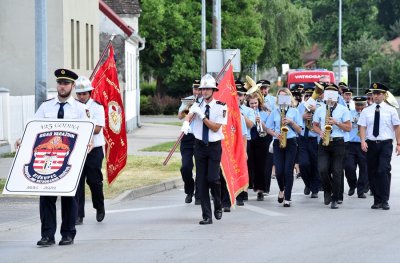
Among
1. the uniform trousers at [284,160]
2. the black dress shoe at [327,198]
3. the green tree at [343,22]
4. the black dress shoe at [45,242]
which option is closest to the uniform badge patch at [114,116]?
the uniform trousers at [284,160]

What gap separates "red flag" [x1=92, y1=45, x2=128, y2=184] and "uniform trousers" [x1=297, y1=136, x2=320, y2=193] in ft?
10.9

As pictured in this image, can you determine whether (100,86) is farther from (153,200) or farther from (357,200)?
(357,200)

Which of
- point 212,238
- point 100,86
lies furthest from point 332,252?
point 100,86

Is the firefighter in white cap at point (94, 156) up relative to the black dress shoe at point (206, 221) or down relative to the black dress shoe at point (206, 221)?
up

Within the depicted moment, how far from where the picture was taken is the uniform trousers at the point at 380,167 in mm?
16625

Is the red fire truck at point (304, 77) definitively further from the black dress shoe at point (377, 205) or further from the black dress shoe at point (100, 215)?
the black dress shoe at point (100, 215)

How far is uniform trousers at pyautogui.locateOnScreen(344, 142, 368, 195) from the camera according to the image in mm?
19000

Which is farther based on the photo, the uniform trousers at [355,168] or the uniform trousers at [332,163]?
the uniform trousers at [355,168]

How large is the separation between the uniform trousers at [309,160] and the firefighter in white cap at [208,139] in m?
4.21

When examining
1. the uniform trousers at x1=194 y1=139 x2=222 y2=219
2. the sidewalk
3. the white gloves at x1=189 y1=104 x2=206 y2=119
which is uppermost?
the white gloves at x1=189 y1=104 x2=206 y2=119

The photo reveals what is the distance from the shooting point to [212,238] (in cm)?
1298

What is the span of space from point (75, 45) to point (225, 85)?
19.8 metres

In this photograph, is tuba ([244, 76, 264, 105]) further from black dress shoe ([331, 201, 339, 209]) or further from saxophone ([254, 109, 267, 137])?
black dress shoe ([331, 201, 339, 209])

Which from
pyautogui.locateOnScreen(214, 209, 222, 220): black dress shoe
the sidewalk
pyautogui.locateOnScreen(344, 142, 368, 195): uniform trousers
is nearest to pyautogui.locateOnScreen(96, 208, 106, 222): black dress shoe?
pyautogui.locateOnScreen(214, 209, 222, 220): black dress shoe
